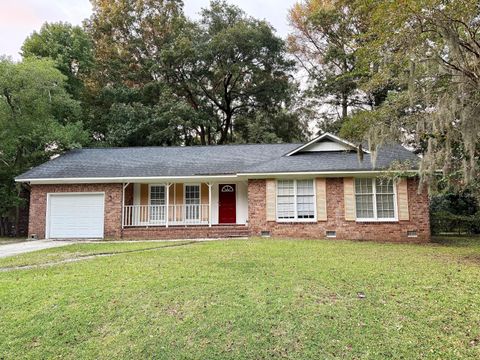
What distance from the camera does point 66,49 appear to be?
21.9 m

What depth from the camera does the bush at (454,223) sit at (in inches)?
663

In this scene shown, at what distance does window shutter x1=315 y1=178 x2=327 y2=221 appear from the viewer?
13.3 metres

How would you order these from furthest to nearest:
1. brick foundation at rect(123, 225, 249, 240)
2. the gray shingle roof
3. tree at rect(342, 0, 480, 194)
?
brick foundation at rect(123, 225, 249, 240) < the gray shingle roof < tree at rect(342, 0, 480, 194)

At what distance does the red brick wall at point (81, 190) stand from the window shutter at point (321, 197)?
27.0 ft

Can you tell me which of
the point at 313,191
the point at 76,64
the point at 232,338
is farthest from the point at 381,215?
the point at 76,64

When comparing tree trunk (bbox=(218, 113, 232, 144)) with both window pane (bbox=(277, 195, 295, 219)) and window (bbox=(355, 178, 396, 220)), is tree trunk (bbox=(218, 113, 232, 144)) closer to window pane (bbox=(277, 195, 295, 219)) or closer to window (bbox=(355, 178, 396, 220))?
window pane (bbox=(277, 195, 295, 219))

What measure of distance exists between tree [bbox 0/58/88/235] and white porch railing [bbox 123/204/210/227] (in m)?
6.17

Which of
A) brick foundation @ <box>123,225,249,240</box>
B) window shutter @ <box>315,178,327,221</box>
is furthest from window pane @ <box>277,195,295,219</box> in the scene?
brick foundation @ <box>123,225,249,240</box>

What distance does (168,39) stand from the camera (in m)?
28.3

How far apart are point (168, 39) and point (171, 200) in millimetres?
17531

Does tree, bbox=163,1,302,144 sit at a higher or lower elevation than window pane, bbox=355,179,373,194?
higher

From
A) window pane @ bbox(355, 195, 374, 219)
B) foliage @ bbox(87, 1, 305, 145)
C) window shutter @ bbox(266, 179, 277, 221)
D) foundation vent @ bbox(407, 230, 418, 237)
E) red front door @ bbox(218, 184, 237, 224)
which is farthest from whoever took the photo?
foliage @ bbox(87, 1, 305, 145)

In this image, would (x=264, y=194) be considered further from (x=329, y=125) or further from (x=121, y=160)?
(x=329, y=125)

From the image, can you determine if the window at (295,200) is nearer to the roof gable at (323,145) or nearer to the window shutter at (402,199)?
the roof gable at (323,145)
